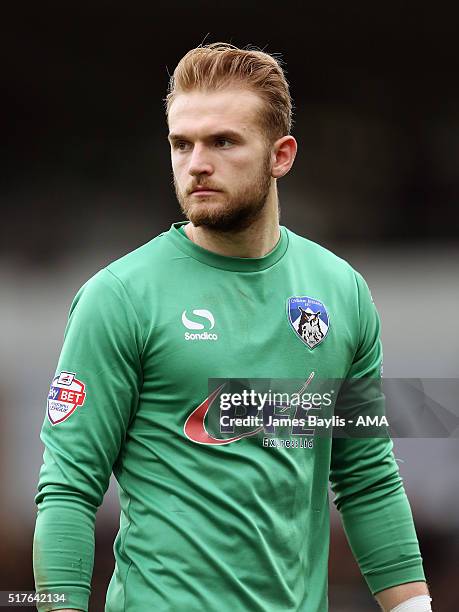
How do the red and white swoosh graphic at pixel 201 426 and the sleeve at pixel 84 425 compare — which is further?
the red and white swoosh graphic at pixel 201 426

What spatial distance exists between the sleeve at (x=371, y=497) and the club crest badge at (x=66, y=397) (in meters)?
0.63

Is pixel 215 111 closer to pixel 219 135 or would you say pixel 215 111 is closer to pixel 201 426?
pixel 219 135

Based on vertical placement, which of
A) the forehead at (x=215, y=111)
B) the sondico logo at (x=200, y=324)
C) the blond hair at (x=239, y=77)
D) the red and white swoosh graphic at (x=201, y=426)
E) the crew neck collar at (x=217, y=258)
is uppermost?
the blond hair at (x=239, y=77)

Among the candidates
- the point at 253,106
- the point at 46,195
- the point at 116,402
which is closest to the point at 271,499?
the point at 116,402

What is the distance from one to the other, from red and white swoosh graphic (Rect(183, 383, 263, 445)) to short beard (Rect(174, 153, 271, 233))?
0.35m

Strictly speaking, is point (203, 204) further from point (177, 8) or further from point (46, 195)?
point (46, 195)

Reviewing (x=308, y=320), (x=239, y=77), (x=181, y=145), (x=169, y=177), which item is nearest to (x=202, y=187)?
(x=181, y=145)

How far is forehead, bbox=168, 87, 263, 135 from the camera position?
2.57m

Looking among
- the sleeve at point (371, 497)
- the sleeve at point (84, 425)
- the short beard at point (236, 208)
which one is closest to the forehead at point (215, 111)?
the short beard at point (236, 208)

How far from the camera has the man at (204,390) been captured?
2.46 meters

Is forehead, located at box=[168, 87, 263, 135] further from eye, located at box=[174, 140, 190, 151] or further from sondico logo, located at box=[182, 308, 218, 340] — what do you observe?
sondico logo, located at box=[182, 308, 218, 340]

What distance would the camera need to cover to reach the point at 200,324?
2553 mm

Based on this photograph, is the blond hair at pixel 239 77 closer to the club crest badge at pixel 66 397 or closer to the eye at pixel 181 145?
the eye at pixel 181 145

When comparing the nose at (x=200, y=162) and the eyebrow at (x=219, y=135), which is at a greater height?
the eyebrow at (x=219, y=135)
